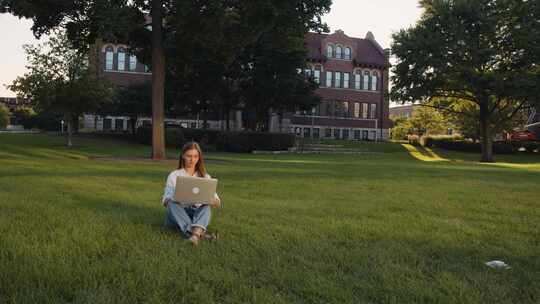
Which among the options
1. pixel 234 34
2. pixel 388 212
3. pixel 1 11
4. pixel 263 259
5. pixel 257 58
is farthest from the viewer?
pixel 257 58

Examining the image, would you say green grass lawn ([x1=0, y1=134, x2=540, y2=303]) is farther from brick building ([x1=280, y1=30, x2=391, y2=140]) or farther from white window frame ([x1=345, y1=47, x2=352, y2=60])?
white window frame ([x1=345, y1=47, x2=352, y2=60])

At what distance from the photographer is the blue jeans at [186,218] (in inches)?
232

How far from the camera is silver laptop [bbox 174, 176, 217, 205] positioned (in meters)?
5.97

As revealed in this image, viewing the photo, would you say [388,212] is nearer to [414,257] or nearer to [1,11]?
[414,257]

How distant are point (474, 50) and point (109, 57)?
126ft

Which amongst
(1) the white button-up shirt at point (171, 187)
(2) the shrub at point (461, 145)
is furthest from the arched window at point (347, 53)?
(1) the white button-up shirt at point (171, 187)

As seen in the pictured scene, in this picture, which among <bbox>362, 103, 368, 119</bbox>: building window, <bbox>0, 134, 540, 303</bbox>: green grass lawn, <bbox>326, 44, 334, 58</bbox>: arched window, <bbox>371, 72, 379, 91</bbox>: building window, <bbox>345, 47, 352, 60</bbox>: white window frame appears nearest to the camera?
<bbox>0, 134, 540, 303</bbox>: green grass lawn

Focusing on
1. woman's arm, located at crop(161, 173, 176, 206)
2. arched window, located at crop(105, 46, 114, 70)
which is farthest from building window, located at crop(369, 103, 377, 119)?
woman's arm, located at crop(161, 173, 176, 206)

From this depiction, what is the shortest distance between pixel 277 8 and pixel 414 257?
1616 centimetres

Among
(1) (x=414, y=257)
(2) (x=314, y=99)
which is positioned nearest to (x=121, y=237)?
Answer: (1) (x=414, y=257)

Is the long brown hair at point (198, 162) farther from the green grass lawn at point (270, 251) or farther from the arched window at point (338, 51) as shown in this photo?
the arched window at point (338, 51)

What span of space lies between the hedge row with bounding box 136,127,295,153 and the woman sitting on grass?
106ft

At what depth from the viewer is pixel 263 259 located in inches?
196

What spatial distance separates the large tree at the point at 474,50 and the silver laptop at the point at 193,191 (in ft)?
106
